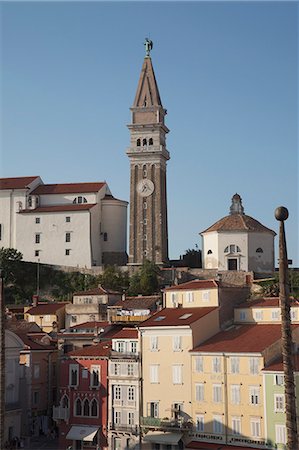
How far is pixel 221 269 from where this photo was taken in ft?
273

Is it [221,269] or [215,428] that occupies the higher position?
[221,269]

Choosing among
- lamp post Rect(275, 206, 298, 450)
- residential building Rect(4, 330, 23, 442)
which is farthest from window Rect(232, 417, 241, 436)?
lamp post Rect(275, 206, 298, 450)

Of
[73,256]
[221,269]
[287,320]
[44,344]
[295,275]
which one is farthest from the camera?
[73,256]

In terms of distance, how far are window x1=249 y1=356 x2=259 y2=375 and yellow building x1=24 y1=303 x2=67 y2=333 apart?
96.7 ft

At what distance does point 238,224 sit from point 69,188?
23.9 m

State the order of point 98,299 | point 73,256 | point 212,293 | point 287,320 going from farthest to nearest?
1. point 73,256
2. point 98,299
3. point 212,293
4. point 287,320

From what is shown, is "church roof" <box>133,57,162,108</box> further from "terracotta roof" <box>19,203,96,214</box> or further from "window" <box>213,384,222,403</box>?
"window" <box>213,384,222,403</box>

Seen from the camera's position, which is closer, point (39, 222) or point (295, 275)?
point (295, 275)

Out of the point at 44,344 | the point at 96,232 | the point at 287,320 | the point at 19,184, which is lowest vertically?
the point at 44,344

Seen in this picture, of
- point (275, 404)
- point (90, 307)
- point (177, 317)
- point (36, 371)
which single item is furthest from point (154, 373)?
point (90, 307)

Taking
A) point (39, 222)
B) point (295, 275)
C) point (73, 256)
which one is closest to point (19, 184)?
point (39, 222)

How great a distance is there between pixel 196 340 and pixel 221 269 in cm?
3696

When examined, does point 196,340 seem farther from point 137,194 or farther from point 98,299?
point 137,194

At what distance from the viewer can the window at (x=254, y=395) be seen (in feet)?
140
